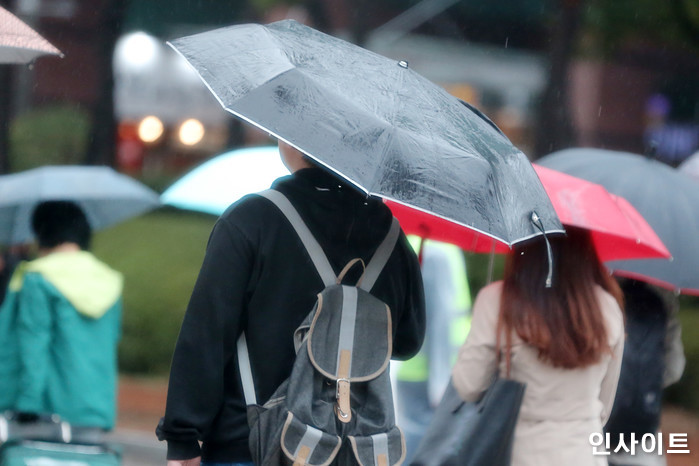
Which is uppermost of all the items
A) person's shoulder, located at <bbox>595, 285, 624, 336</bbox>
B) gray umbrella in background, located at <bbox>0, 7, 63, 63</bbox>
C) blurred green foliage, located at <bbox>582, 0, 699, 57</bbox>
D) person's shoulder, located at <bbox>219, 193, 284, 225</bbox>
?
blurred green foliage, located at <bbox>582, 0, 699, 57</bbox>

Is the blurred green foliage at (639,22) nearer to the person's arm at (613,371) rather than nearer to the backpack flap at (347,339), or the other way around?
the person's arm at (613,371)

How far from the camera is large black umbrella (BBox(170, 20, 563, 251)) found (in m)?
2.43

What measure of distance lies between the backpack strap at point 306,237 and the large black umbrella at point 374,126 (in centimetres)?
26

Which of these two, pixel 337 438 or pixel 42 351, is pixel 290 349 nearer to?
pixel 337 438

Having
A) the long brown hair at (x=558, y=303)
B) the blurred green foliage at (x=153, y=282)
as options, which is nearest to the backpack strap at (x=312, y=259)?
the long brown hair at (x=558, y=303)

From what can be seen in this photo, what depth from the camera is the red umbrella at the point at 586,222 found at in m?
3.52

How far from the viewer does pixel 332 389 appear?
101 inches

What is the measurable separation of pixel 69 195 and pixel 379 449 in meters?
2.93

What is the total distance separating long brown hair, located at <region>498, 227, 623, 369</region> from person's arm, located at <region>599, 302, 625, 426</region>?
0.11 m

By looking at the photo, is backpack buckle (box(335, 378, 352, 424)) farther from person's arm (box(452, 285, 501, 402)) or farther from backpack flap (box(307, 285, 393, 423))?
person's arm (box(452, 285, 501, 402))

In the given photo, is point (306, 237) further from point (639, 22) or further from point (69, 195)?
point (639, 22)

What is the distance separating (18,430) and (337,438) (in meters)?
2.46

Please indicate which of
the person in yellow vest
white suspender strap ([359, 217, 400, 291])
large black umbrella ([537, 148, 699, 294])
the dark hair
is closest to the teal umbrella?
the dark hair

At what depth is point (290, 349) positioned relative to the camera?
103 inches
